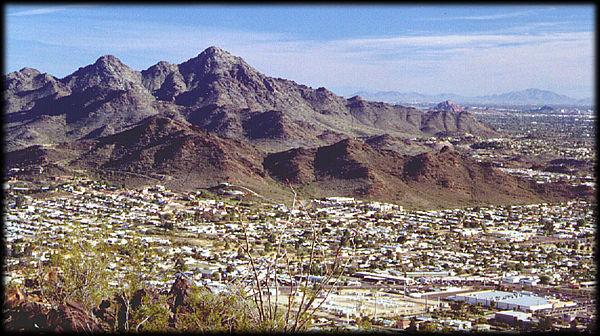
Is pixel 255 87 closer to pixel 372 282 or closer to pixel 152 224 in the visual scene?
pixel 152 224

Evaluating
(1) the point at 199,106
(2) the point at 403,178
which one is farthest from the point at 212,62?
(2) the point at 403,178

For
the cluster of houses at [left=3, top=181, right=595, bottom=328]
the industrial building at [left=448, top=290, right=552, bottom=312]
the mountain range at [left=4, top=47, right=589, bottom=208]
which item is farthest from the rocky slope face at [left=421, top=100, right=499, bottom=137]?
the industrial building at [left=448, top=290, right=552, bottom=312]

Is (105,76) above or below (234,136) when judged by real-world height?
above

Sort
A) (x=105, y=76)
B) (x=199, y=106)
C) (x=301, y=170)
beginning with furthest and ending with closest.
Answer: (x=105, y=76) → (x=199, y=106) → (x=301, y=170)

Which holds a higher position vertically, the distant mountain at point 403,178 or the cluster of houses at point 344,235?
the distant mountain at point 403,178

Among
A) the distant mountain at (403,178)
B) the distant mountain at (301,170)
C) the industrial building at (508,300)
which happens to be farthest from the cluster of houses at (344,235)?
the distant mountain at (301,170)

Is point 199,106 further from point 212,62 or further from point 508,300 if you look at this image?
point 508,300

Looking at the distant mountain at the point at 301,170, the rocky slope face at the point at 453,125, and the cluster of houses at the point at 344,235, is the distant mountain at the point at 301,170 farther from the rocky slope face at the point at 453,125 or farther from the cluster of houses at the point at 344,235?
the rocky slope face at the point at 453,125

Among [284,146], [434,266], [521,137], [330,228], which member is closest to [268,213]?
[330,228]
